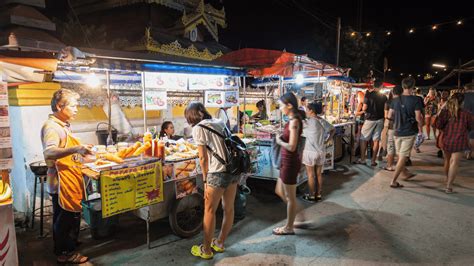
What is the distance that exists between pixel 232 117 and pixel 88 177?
27.0ft

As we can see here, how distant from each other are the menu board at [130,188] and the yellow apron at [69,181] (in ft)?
1.31

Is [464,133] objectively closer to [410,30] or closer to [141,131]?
[141,131]

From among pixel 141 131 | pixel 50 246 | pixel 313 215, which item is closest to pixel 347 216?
pixel 313 215

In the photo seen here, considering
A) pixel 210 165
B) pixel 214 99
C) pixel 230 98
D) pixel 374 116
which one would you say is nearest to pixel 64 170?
pixel 210 165

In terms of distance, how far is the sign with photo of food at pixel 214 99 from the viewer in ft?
19.7

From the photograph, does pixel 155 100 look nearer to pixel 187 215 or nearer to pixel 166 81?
pixel 166 81

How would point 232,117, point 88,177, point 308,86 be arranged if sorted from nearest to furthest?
point 88,177 < point 232,117 < point 308,86

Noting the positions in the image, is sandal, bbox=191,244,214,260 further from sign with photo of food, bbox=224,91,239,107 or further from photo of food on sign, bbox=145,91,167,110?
sign with photo of food, bbox=224,91,239,107

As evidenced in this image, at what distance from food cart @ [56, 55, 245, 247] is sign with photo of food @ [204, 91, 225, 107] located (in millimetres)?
480

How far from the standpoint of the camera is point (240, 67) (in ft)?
20.6

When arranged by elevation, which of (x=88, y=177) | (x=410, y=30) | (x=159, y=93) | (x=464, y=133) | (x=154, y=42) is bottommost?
(x=88, y=177)

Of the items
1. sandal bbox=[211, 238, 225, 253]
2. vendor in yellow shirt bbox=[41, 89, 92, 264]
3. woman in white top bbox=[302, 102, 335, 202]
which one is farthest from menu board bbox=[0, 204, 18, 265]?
woman in white top bbox=[302, 102, 335, 202]

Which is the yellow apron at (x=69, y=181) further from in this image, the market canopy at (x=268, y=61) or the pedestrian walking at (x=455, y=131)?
the pedestrian walking at (x=455, y=131)

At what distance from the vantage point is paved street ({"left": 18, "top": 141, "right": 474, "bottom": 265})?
3771 mm
